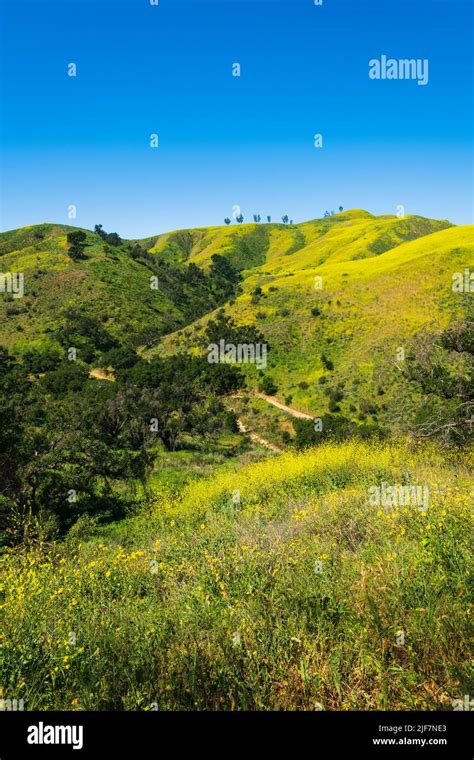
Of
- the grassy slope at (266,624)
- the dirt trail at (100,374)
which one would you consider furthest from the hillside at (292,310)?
the grassy slope at (266,624)

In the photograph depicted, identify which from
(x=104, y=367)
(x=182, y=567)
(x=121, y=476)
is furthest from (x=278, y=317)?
(x=182, y=567)

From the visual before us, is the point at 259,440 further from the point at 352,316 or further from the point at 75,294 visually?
the point at 75,294

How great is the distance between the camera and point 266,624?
4.00 meters

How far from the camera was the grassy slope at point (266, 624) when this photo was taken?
3.28 metres

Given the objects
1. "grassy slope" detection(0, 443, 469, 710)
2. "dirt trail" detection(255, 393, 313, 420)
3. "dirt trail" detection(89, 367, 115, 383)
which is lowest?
"dirt trail" detection(255, 393, 313, 420)

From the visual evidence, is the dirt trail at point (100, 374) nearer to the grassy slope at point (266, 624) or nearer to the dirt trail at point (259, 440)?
the dirt trail at point (259, 440)

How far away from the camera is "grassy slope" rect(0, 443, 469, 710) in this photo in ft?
10.8

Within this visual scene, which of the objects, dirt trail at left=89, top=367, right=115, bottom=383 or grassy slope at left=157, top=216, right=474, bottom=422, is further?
dirt trail at left=89, top=367, right=115, bottom=383
